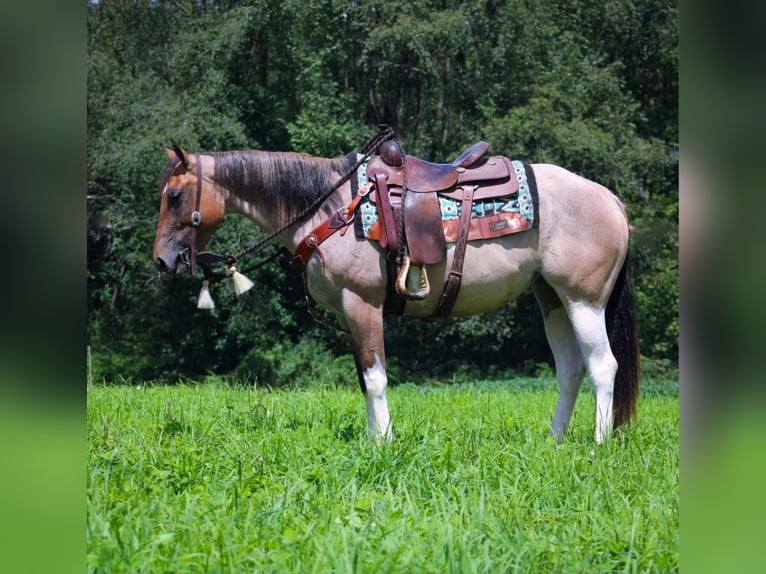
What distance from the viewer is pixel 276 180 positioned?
423 cm

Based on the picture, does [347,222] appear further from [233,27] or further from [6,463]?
[233,27]

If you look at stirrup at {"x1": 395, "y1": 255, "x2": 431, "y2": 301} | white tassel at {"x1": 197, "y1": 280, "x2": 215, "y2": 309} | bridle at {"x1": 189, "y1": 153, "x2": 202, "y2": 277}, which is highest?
bridle at {"x1": 189, "y1": 153, "x2": 202, "y2": 277}

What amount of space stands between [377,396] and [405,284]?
688mm

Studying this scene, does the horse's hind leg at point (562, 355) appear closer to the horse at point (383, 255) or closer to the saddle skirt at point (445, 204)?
the horse at point (383, 255)

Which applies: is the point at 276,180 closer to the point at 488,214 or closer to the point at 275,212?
the point at 275,212

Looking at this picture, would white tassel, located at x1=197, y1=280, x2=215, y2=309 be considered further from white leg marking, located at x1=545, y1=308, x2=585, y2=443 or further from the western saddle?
white leg marking, located at x1=545, y1=308, x2=585, y2=443

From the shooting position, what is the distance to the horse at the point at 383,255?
407cm

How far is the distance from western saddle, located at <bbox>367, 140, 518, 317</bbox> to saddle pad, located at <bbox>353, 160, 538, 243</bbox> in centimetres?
3

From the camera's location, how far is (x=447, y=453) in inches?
144

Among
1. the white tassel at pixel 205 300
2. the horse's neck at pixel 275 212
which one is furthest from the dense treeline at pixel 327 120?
the horse's neck at pixel 275 212

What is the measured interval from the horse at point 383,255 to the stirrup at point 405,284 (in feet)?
0.21

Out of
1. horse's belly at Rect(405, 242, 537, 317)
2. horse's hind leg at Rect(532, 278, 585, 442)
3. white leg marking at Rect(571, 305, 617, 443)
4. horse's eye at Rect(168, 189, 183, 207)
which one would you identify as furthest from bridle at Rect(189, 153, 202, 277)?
white leg marking at Rect(571, 305, 617, 443)

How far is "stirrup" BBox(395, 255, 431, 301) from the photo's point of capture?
4.05 meters

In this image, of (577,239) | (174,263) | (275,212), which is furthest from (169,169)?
(577,239)
